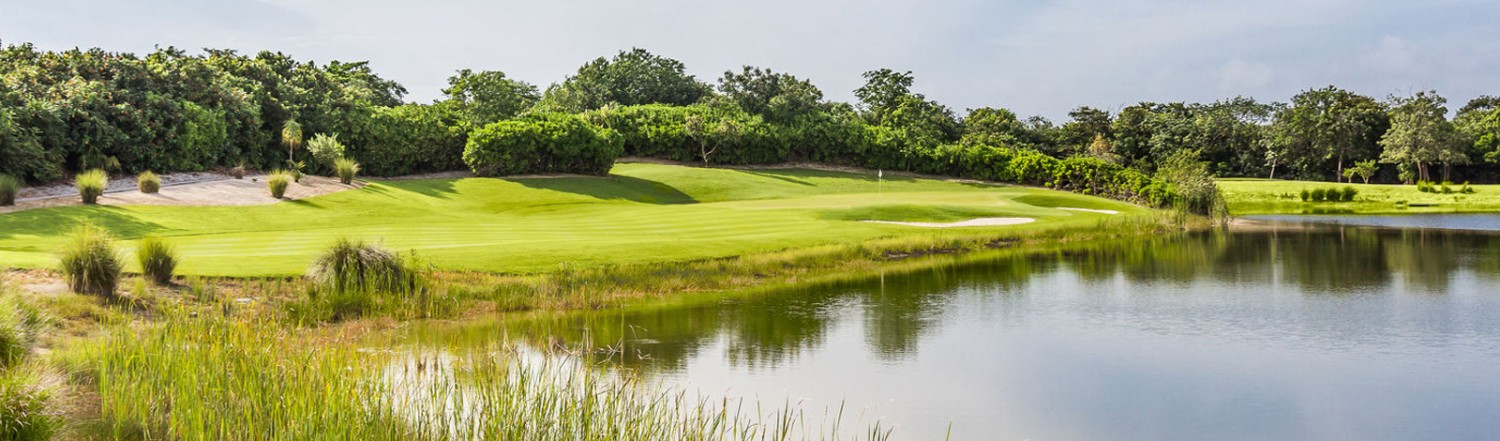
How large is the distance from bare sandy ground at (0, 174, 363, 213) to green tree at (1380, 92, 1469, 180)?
271 feet

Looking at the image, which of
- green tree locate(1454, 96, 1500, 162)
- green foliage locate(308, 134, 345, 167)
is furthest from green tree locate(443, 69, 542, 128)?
green tree locate(1454, 96, 1500, 162)

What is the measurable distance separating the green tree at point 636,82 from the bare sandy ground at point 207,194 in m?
56.1

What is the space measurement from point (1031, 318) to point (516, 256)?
36.8 ft

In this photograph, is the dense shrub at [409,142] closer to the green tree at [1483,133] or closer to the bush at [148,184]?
the bush at [148,184]

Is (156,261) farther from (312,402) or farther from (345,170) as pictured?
(345,170)

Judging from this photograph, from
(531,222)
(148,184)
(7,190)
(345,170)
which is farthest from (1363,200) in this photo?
(7,190)

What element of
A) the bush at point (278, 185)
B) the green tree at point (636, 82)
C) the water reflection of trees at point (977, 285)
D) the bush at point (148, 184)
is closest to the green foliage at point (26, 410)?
the water reflection of trees at point (977, 285)

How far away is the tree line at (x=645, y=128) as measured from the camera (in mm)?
40781

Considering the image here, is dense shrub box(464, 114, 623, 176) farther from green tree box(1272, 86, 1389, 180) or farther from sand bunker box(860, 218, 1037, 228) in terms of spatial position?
green tree box(1272, 86, 1389, 180)

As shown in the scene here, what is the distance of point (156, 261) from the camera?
58.5 ft

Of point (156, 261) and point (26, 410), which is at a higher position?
point (156, 261)

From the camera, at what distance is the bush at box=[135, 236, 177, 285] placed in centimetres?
1783

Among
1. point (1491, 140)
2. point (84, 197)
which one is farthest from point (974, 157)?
point (84, 197)

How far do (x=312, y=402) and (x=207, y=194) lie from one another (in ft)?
106
